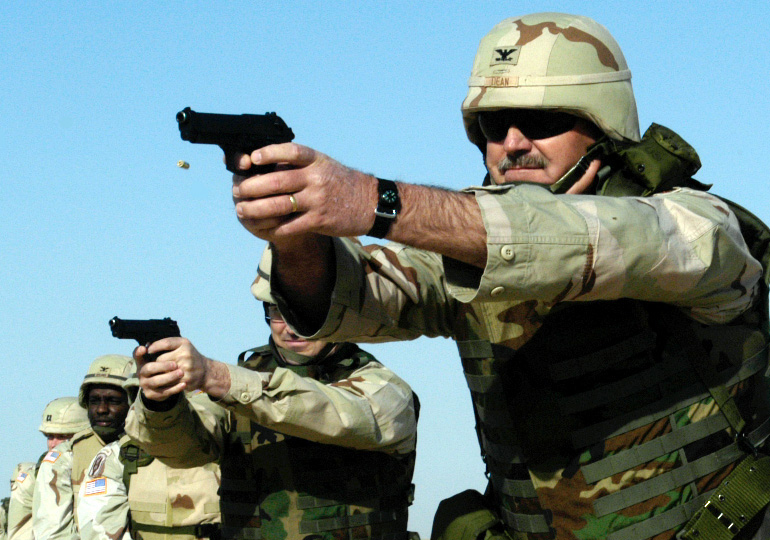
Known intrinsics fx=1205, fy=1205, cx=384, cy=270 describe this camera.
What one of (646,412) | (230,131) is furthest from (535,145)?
(230,131)

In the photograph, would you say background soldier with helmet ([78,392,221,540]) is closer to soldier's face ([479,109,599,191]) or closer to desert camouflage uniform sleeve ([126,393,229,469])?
desert camouflage uniform sleeve ([126,393,229,469])

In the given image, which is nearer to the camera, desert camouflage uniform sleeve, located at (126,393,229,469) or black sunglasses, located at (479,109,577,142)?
black sunglasses, located at (479,109,577,142)

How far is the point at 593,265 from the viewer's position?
321 centimetres

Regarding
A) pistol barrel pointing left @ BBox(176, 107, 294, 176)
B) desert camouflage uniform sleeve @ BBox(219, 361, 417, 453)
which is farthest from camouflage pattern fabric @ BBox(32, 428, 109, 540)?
pistol barrel pointing left @ BBox(176, 107, 294, 176)

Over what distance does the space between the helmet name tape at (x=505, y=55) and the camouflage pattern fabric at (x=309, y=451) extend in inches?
89.7

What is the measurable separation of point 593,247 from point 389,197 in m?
0.56

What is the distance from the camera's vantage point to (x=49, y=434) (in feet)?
42.8

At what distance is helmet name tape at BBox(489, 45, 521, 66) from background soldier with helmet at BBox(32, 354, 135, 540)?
6.28m

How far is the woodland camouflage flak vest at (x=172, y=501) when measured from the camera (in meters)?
7.92

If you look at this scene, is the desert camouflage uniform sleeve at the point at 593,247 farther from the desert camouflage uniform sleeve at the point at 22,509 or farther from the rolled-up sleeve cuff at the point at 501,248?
the desert camouflage uniform sleeve at the point at 22,509

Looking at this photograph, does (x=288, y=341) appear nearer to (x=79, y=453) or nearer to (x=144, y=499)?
(x=144, y=499)

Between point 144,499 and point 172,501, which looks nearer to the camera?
point 172,501

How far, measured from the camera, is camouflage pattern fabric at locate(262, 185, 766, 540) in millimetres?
3207

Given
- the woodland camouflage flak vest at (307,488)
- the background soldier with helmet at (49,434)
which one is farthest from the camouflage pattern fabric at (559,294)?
the background soldier with helmet at (49,434)
